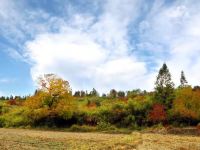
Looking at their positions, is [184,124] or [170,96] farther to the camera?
[170,96]

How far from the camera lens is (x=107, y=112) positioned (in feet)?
342

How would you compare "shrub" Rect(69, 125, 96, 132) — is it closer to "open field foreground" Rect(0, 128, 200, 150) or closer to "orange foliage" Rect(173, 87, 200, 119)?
"orange foliage" Rect(173, 87, 200, 119)

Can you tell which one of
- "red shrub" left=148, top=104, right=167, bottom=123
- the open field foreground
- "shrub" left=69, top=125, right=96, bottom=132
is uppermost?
"red shrub" left=148, top=104, right=167, bottom=123

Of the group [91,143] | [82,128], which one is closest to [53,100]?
[82,128]

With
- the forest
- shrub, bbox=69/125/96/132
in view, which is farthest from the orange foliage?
shrub, bbox=69/125/96/132

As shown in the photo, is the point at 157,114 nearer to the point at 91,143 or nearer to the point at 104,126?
the point at 104,126

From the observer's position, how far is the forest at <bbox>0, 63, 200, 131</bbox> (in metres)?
97.4

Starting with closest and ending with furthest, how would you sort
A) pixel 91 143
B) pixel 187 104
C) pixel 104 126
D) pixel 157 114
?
pixel 91 143 → pixel 157 114 → pixel 104 126 → pixel 187 104

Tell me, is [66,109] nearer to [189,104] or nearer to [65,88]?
[65,88]

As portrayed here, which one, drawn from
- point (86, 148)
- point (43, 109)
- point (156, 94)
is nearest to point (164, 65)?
point (156, 94)

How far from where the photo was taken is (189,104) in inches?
3935

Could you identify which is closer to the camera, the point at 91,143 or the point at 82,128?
the point at 91,143

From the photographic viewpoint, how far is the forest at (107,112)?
97375 millimetres

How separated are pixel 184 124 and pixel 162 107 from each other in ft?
21.5
